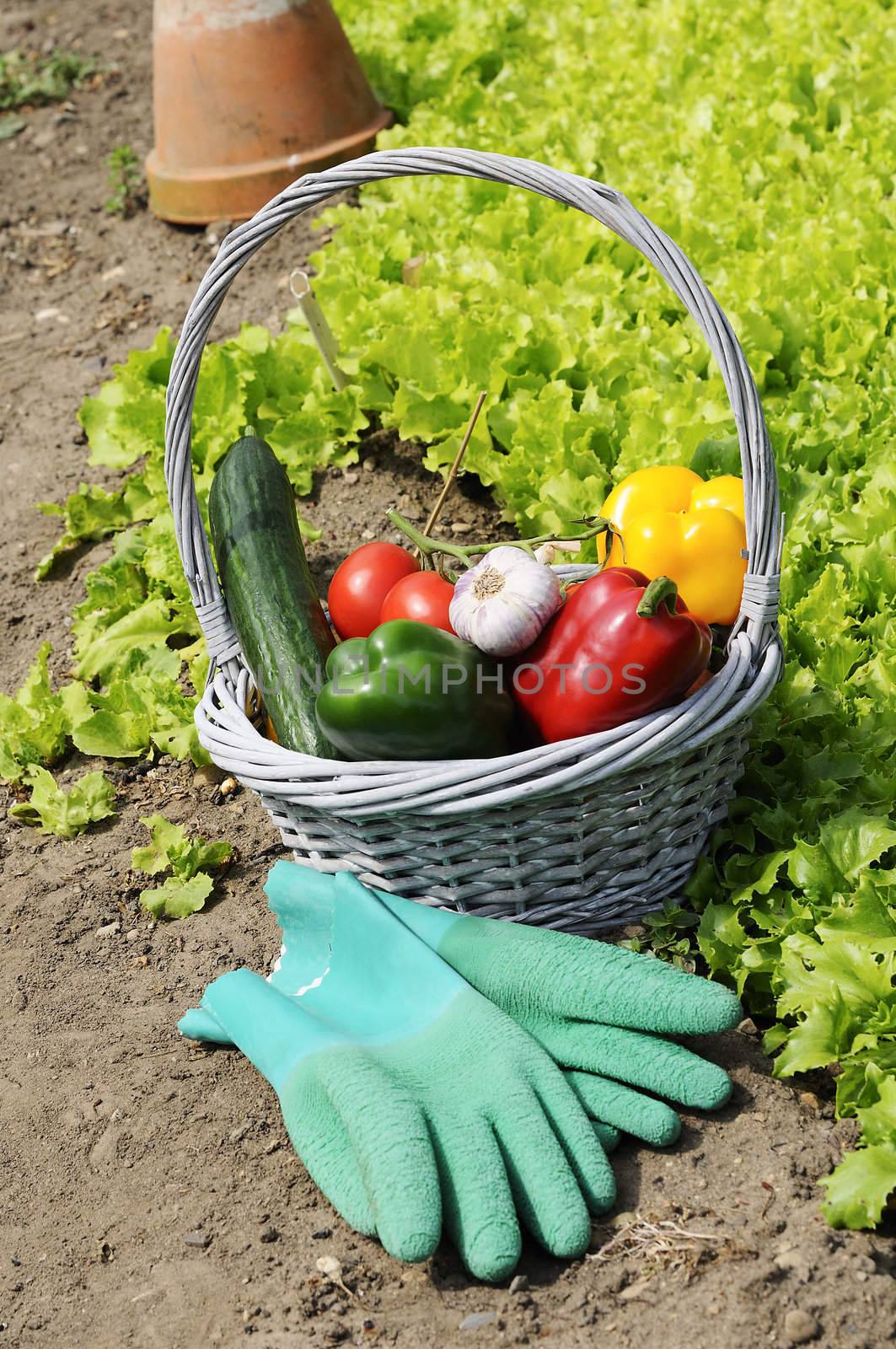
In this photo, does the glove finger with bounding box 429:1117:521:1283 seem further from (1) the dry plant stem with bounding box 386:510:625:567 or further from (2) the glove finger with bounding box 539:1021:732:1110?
(1) the dry plant stem with bounding box 386:510:625:567

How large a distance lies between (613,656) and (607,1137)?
0.79m

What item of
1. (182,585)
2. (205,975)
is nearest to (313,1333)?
(205,975)

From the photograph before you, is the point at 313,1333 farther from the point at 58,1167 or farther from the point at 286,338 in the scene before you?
Answer: the point at 286,338

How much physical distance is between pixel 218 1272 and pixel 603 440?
2.25 m

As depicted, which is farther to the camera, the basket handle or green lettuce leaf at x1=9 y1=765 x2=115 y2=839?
green lettuce leaf at x1=9 y1=765 x2=115 y2=839

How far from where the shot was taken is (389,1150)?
1.99 metres

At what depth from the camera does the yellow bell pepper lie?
264 centimetres

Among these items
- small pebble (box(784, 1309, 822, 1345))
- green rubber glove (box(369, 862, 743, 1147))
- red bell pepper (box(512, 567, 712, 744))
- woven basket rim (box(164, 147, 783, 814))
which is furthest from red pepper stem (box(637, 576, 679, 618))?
small pebble (box(784, 1309, 822, 1345))

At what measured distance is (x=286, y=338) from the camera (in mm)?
4180

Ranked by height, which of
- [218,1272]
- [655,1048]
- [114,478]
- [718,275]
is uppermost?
[718,275]

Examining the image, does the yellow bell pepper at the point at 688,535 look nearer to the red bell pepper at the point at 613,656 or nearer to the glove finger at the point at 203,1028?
the red bell pepper at the point at 613,656

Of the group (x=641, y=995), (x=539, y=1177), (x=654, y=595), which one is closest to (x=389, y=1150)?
(x=539, y=1177)

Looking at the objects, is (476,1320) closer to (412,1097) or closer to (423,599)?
(412,1097)

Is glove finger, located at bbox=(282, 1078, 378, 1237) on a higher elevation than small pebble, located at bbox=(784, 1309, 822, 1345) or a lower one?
lower
